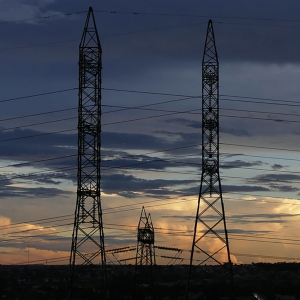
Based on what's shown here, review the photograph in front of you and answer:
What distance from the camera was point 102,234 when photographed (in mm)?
66562

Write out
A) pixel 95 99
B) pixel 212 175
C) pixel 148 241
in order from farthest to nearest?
1. pixel 148 241
2. pixel 212 175
3. pixel 95 99

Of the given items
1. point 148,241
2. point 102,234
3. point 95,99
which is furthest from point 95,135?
point 148,241
